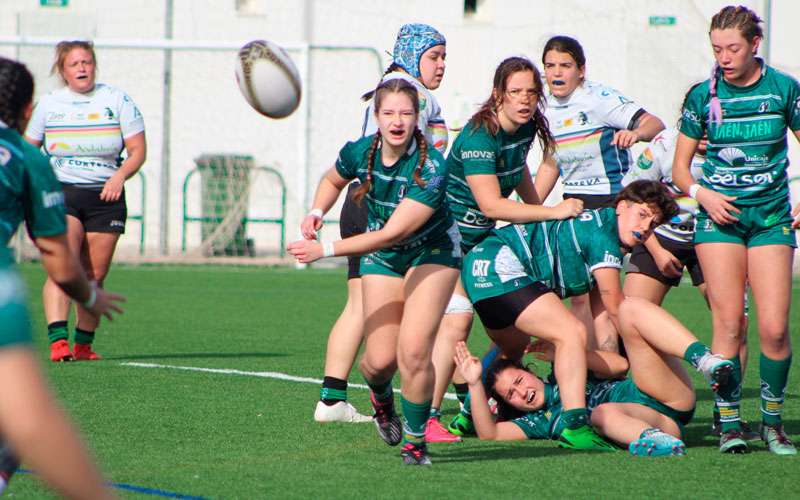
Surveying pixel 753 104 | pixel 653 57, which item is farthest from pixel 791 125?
pixel 653 57

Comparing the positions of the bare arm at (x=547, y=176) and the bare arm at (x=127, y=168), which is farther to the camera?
the bare arm at (x=127, y=168)

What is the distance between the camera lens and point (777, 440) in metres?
5.73

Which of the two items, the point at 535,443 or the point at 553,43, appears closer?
the point at 535,443

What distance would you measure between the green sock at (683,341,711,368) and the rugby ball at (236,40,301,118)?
2.88 m

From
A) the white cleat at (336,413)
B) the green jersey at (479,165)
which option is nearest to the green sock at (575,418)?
the green jersey at (479,165)

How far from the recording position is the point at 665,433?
5715 millimetres

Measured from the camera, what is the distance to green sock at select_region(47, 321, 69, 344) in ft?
28.3

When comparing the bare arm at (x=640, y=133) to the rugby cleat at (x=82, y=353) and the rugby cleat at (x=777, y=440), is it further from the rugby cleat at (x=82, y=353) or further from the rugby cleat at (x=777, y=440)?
the rugby cleat at (x=82, y=353)

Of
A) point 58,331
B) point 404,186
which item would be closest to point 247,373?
point 58,331

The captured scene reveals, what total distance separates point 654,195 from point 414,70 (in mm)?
1514

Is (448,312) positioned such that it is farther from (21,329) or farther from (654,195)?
(21,329)

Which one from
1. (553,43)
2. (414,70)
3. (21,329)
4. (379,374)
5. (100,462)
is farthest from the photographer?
(553,43)

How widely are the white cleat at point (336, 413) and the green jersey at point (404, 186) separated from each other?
131 centimetres

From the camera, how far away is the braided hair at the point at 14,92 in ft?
11.7
